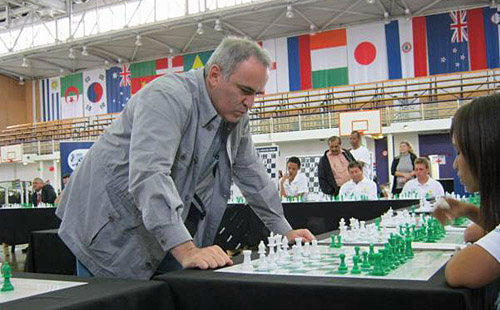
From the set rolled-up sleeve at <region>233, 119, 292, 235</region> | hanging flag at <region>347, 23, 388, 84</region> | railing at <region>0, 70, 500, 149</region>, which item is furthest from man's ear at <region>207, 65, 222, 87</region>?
hanging flag at <region>347, 23, 388, 84</region>

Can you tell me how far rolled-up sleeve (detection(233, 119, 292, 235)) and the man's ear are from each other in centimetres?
39

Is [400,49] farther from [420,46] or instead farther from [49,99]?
[49,99]

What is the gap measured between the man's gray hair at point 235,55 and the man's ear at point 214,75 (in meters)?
0.01

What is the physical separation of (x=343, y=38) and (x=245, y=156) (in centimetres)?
1518

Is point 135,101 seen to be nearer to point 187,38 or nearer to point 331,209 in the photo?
point 331,209

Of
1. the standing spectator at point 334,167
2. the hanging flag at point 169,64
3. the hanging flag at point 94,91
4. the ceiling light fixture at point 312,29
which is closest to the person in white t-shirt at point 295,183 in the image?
the standing spectator at point 334,167

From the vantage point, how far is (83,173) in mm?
1782

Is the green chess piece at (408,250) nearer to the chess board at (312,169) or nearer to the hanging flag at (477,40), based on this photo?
the chess board at (312,169)

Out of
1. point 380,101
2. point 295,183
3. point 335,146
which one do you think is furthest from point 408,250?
point 380,101

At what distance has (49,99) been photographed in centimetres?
2219

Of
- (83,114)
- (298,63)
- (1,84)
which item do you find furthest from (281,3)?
(1,84)

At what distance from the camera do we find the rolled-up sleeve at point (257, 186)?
82.5 inches

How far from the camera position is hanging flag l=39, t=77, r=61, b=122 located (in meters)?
21.8

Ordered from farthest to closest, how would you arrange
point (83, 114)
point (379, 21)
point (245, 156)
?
point (83, 114) < point (379, 21) < point (245, 156)
